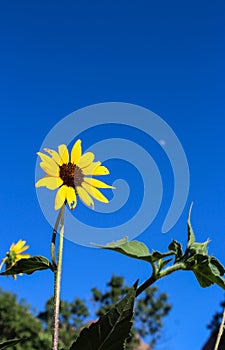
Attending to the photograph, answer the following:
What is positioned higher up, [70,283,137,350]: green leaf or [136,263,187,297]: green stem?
[136,263,187,297]: green stem

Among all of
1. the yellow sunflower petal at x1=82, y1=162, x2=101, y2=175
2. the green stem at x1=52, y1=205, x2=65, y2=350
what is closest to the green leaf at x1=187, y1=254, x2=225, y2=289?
the green stem at x1=52, y1=205, x2=65, y2=350

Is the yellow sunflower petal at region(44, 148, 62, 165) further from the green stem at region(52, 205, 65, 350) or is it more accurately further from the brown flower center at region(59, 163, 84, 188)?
the green stem at region(52, 205, 65, 350)

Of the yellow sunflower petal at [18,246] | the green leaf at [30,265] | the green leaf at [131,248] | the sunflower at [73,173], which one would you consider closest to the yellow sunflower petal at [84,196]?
the sunflower at [73,173]

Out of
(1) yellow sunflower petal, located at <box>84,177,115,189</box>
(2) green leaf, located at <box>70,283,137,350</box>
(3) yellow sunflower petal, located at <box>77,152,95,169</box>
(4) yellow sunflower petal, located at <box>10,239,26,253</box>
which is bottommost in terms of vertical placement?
(2) green leaf, located at <box>70,283,137,350</box>

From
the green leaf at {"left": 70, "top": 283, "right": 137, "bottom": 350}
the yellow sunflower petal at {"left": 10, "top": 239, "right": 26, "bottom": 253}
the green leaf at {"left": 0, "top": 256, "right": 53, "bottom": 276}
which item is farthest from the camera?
the yellow sunflower petal at {"left": 10, "top": 239, "right": 26, "bottom": 253}

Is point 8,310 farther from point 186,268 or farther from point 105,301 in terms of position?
point 186,268

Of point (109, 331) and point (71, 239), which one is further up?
point (71, 239)

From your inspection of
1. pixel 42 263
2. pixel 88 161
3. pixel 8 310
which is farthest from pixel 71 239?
pixel 8 310
